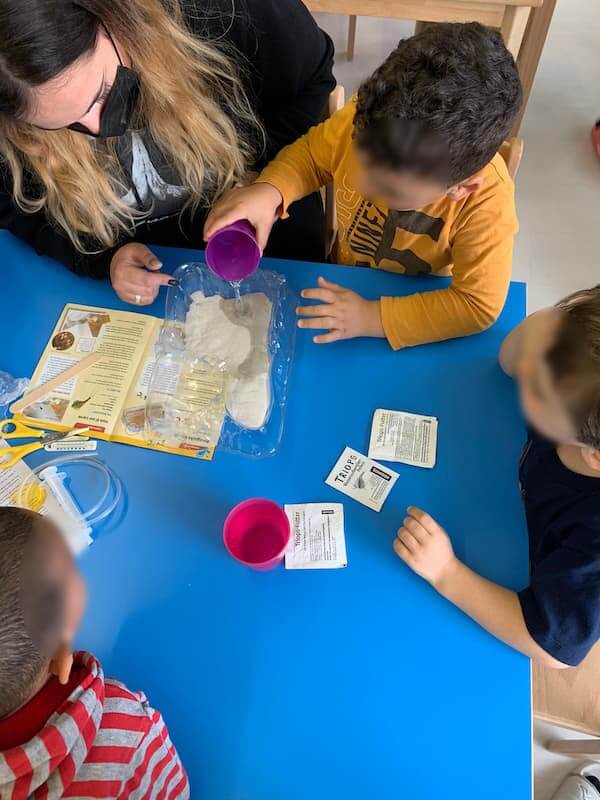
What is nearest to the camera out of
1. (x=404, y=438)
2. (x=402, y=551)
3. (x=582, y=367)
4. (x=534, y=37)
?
(x=582, y=367)

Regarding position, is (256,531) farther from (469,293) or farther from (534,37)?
(534,37)

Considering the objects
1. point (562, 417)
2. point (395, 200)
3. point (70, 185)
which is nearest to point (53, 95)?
point (70, 185)

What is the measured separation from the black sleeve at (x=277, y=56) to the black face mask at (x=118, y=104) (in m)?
0.20

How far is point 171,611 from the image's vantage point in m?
0.82

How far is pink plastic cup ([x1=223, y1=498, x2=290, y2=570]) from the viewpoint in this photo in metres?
0.85

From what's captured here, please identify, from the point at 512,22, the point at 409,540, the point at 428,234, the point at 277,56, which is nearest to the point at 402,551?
the point at 409,540

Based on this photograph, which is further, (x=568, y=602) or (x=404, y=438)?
(x=404, y=438)

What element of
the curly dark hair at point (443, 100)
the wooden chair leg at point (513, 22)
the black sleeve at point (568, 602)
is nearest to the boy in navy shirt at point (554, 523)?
the black sleeve at point (568, 602)

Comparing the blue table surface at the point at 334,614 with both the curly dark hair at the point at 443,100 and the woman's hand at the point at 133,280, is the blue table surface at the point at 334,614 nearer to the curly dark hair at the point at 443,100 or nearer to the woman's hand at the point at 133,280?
the woman's hand at the point at 133,280

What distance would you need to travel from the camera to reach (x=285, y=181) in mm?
1131

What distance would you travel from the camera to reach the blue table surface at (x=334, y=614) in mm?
718

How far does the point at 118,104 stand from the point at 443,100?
0.48m

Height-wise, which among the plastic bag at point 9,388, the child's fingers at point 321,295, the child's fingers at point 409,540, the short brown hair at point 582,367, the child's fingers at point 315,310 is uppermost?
the short brown hair at point 582,367

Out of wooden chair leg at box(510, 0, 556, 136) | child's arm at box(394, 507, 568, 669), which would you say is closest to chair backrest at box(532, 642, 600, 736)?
child's arm at box(394, 507, 568, 669)
